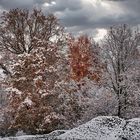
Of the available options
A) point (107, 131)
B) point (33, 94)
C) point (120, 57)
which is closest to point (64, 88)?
point (33, 94)

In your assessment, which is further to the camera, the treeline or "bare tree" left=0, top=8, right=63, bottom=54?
"bare tree" left=0, top=8, right=63, bottom=54

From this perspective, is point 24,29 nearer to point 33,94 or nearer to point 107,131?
point 33,94

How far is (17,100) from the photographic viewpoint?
27.7 meters

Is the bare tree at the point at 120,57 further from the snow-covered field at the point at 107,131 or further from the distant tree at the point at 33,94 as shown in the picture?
Result: the snow-covered field at the point at 107,131

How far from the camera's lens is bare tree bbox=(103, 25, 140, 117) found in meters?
31.1

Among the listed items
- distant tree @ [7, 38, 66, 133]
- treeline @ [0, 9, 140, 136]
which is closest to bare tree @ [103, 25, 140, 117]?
treeline @ [0, 9, 140, 136]

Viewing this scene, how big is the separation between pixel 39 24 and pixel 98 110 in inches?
699

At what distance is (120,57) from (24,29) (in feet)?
48.0

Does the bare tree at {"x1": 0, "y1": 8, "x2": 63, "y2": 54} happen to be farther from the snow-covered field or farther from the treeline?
the snow-covered field

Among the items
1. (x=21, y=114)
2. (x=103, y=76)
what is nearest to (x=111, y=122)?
(x=21, y=114)

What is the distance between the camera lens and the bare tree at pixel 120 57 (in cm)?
3106

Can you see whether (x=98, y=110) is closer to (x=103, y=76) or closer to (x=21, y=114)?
(x=103, y=76)

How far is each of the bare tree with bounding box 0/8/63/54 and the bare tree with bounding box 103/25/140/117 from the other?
31.3 feet

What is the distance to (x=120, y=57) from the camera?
32719 millimetres
